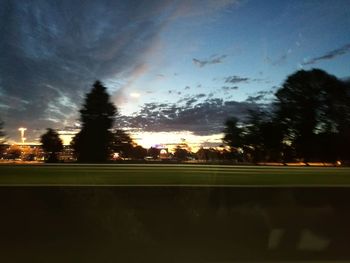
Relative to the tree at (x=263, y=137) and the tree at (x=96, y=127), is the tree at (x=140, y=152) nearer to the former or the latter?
the tree at (x=263, y=137)

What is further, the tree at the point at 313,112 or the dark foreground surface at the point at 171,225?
the tree at the point at 313,112

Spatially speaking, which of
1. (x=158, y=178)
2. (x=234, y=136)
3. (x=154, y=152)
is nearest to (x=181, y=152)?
(x=154, y=152)

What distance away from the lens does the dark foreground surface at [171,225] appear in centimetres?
846

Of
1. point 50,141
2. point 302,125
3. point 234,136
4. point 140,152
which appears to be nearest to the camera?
point 302,125

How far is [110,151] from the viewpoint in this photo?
7262cm

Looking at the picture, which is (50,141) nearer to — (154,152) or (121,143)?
(121,143)

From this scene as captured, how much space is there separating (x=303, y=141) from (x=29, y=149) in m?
55.0

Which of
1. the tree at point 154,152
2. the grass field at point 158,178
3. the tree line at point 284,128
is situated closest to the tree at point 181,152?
the tree at point 154,152

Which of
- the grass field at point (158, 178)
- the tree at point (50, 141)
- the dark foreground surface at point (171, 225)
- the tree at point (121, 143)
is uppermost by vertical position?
the tree at point (50, 141)

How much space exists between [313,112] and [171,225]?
74334 mm

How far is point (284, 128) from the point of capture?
79250 mm

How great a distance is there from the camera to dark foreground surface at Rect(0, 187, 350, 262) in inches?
333

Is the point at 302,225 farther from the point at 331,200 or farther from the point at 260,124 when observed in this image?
the point at 260,124

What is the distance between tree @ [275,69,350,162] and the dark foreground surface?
66994 mm
